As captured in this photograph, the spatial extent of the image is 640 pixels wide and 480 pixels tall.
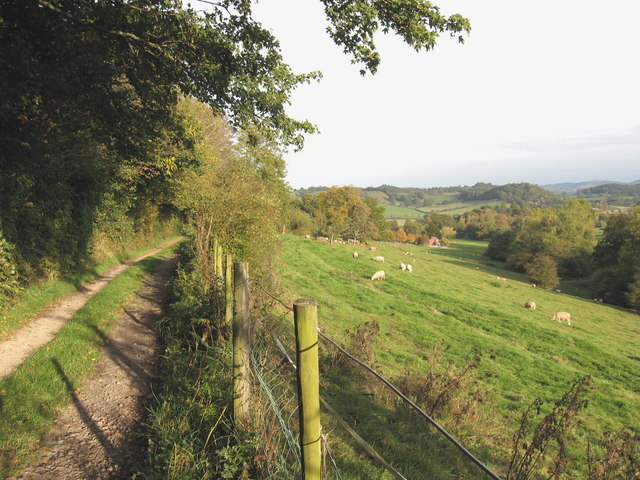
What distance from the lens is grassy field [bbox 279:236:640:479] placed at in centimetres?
579

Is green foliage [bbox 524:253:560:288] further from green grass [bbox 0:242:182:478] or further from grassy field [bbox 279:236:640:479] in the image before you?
green grass [bbox 0:242:182:478]

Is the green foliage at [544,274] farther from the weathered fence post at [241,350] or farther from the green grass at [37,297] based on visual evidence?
the weathered fence post at [241,350]

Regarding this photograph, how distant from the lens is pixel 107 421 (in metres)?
4.68

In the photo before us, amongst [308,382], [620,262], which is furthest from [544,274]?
[308,382]

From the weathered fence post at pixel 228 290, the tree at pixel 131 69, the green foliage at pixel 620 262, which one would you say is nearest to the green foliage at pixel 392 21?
the tree at pixel 131 69

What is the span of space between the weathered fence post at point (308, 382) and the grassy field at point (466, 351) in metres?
2.24

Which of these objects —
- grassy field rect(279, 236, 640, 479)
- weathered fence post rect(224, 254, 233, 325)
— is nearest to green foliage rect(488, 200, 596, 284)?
grassy field rect(279, 236, 640, 479)

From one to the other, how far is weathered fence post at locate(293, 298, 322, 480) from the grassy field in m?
2.24

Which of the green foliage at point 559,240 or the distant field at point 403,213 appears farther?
the distant field at point 403,213

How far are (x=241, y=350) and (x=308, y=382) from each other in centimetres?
165

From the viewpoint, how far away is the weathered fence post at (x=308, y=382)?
220 cm

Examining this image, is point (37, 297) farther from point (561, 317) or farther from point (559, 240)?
point (559, 240)

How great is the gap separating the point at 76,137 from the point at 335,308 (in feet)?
39.3

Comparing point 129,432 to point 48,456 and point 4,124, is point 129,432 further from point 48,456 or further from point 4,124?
point 4,124
